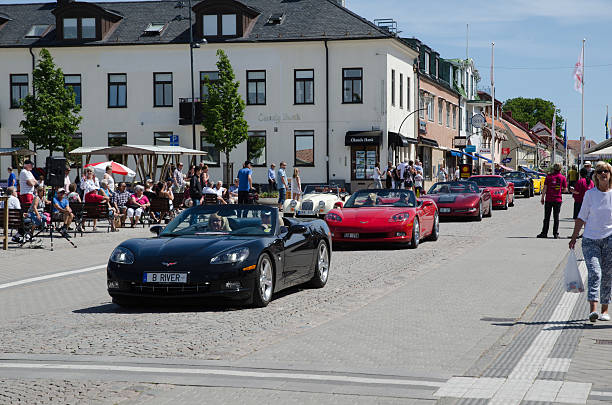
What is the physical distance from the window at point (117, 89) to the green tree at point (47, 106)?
8.11 metres

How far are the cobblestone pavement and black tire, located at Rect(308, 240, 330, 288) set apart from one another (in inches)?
8.1

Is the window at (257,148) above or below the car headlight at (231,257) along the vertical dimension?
above

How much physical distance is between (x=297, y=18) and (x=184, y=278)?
4323 cm

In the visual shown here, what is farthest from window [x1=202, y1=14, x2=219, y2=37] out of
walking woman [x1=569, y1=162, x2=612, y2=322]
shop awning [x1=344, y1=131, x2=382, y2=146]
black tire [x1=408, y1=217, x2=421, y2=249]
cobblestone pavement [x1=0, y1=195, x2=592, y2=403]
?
walking woman [x1=569, y1=162, x2=612, y2=322]

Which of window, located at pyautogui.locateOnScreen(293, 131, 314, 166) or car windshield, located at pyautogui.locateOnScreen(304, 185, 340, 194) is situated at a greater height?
window, located at pyautogui.locateOnScreen(293, 131, 314, 166)

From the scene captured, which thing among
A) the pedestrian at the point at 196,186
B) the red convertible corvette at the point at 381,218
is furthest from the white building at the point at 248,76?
the red convertible corvette at the point at 381,218

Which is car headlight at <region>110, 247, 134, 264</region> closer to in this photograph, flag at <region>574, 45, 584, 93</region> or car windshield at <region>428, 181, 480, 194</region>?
car windshield at <region>428, 181, 480, 194</region>

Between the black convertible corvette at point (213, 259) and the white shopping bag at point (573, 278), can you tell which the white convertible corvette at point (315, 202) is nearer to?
the black convertible corvette at point (213, 259)

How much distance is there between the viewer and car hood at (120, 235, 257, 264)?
31.8 ft

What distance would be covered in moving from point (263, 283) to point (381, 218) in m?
7.93

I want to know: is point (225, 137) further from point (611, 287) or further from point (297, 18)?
point (611, 287)

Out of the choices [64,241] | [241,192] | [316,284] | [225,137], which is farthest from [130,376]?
[225,137]

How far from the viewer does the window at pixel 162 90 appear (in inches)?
2029

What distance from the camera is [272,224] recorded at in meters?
10.8
